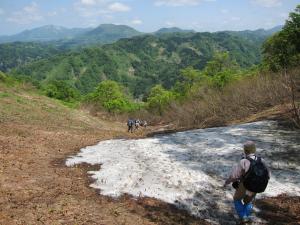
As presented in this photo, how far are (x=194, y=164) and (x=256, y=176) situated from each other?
25.3 ft

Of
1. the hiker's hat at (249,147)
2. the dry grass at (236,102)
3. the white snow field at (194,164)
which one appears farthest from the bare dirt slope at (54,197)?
the dry grass at (236,102)

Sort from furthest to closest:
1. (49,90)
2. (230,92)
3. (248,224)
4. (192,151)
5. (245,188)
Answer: (49,90)
(230,92)
(192,151)
(248,224)
(245,188)

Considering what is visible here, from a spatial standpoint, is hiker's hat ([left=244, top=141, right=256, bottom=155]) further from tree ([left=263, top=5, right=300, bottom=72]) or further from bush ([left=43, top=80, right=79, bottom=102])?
bush ([left=43, top=80, right=79, bottom=102])

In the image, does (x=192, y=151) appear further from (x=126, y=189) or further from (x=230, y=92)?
(x=230, y=92)

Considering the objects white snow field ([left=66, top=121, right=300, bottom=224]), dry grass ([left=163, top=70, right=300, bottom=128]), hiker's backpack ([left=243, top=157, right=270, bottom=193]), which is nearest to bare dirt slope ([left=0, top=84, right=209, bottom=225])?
white snow field ([left=66, top=121, right=300, bottom=224])

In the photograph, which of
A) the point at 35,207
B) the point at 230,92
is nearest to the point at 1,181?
the point at 35,207

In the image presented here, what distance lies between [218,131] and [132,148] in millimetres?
5664

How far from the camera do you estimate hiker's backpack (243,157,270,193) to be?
365 inches

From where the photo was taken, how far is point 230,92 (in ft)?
136

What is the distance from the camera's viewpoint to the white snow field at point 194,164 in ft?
43.2

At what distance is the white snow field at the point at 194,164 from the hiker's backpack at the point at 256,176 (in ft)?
8.23

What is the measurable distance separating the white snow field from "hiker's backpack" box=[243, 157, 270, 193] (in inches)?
98.7

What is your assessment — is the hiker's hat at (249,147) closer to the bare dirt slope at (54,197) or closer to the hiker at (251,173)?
the hiker at (251,173)

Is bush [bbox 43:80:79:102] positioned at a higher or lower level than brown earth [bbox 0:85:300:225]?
lower
